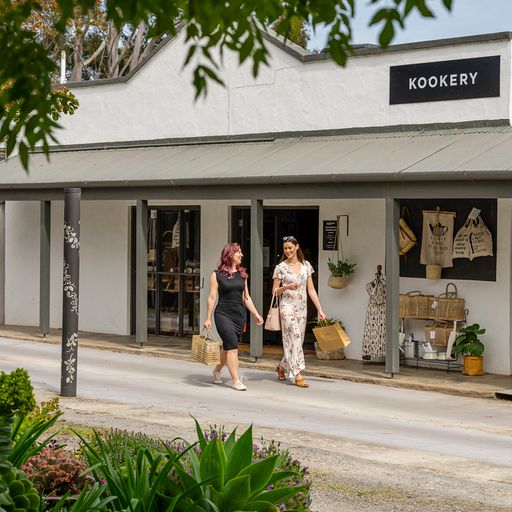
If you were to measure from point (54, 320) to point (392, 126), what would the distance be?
8.80 m

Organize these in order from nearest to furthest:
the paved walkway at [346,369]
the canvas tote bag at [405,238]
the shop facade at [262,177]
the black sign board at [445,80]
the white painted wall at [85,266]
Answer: the paved walkway at [346,369], the shop facade at [262,177], the black sign board at [445,80], the canvas tote bag at [405,238], the white painted wall at [85,266]

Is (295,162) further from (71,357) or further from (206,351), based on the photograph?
(71,357)

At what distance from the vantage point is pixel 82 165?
2212cm

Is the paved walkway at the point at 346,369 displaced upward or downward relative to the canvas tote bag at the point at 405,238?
downward

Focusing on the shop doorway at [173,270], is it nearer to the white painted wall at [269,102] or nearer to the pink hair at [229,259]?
the white painted wall at [269,102]

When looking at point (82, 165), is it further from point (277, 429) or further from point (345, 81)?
point (277, 429)

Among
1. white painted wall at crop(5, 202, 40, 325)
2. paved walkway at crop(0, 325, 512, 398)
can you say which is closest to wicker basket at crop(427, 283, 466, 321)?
paved walkway at crop(0, 325, 512, 398)

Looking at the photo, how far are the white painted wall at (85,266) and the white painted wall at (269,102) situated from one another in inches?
60.9

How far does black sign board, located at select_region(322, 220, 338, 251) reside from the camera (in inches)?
752

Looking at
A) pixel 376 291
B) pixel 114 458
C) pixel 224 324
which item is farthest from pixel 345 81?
pixel 114 458

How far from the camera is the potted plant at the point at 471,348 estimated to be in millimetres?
16500

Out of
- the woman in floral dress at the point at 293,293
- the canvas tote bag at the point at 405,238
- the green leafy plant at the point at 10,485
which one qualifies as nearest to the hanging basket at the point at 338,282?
the canvas tote bag at the point at 405,238

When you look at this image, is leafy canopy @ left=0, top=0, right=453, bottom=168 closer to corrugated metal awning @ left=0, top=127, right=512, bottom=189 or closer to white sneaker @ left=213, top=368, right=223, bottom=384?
corrugated metal awning @ left=0, top=127, right=512, bottom=189

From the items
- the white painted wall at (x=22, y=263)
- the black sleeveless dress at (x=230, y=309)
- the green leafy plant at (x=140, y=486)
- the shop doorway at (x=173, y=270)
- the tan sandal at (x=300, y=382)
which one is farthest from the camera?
the white painted wall at (x=22, y=263)
